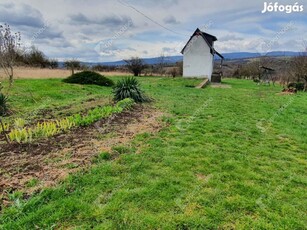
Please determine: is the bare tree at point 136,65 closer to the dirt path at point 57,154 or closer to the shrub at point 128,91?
the shrub at point 128,91

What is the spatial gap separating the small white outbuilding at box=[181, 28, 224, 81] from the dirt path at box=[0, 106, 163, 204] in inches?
833

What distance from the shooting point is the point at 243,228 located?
2873mm

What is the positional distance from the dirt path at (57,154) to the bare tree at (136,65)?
2482cm

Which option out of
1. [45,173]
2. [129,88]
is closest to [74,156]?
[45,173]

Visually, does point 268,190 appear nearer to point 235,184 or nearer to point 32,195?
point 235,184

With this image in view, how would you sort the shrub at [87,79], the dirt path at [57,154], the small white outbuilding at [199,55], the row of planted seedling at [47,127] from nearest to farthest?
the dirt path at [57,154], the row of planted seedling at [47,127], the shrub at [87,79], the small white outbuilding at [199,55]

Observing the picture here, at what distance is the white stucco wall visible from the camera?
26.6 m

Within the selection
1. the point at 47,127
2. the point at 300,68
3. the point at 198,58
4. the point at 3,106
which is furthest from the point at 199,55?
the point at 47,127

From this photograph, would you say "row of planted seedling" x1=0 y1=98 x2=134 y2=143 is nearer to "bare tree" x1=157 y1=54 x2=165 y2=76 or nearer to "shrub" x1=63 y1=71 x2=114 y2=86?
"shrub" x1=63 y1=71 x2=114 y2=86

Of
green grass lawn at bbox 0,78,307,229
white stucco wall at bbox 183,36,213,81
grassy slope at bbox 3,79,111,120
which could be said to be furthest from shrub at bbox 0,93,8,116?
white stucco wall at bbox 183,36,213,81

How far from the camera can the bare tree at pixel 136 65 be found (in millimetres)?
30837

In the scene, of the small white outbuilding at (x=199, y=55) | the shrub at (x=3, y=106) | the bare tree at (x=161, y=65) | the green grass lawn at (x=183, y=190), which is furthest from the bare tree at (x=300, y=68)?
the shrub at (x=3, y=106)

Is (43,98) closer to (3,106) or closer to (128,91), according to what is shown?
(3,106)

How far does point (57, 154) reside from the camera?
4539 mm
